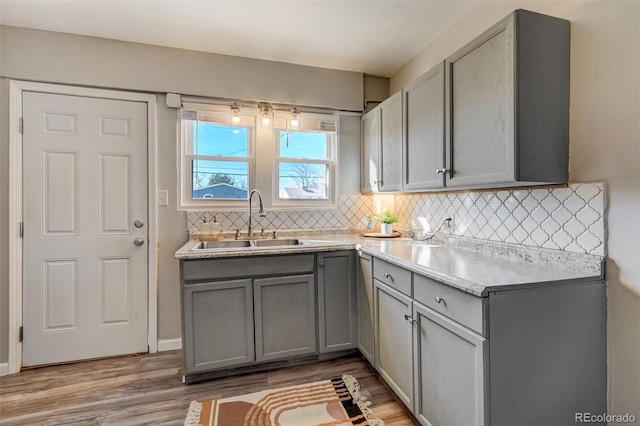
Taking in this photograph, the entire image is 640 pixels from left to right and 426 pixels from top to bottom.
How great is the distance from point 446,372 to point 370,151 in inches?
76.5

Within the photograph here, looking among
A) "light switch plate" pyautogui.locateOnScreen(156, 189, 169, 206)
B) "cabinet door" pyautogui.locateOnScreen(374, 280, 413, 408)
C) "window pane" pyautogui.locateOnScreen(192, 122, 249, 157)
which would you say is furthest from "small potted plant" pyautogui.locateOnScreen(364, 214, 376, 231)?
"light switch plate" pyautogui.locateOnScreen(156, 189, 169, 206)

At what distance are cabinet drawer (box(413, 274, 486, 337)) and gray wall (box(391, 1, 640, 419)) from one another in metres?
0.65

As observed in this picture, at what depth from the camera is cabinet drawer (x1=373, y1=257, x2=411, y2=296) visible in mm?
1636

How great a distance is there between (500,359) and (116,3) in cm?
285

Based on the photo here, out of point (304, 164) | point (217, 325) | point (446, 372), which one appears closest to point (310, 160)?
point (304, 164)

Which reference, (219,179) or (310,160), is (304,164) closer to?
(310,160)

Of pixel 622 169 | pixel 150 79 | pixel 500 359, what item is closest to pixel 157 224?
pixel 150 79

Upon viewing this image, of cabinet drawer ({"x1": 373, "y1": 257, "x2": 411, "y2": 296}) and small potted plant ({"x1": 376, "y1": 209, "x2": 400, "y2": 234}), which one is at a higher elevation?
small potted plant ({"x1": 376, "y1": 209, "x2": 400, "y2": 234})

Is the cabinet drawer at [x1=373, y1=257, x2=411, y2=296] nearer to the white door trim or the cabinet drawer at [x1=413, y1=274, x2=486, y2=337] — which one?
the cabinet drawer at [x1=413, y1=274, x2=486, y2=337]

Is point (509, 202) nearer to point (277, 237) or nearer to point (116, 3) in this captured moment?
point (277, 237)

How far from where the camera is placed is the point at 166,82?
2.48 meters

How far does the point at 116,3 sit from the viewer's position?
1929 millimetres

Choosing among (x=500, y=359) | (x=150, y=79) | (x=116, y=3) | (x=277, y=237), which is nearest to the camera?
(x=500, y=359)

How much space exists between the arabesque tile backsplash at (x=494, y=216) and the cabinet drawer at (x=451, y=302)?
0.65 m
